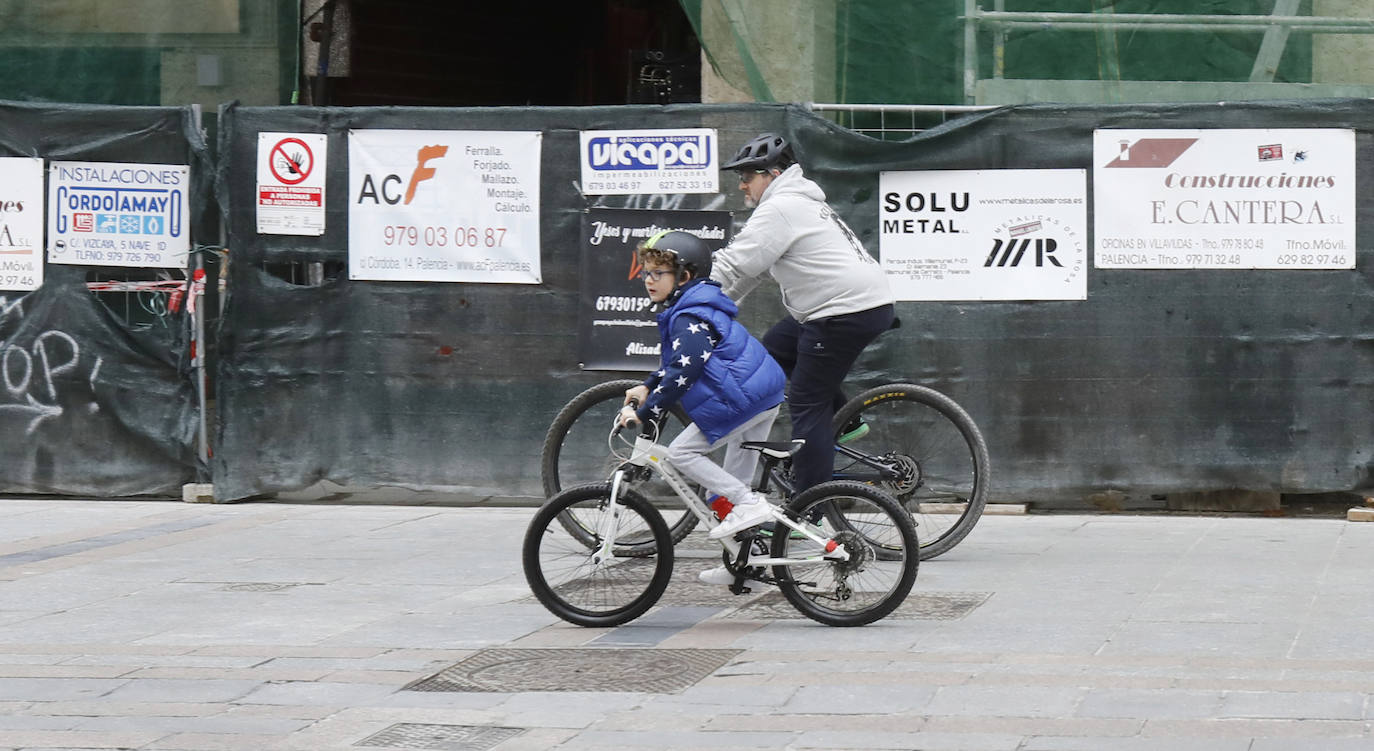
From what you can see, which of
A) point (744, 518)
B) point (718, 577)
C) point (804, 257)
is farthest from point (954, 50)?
point (744, 518)

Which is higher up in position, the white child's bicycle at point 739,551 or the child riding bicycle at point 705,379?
the child riding bicycle at point 705,379

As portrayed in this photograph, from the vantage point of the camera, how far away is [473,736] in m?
5.64

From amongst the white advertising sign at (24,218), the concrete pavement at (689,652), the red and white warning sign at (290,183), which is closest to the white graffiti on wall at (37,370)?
the white advertising sign at (24,218)

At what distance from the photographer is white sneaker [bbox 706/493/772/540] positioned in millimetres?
7160

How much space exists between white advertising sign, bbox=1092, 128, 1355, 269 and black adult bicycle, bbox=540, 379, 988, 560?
1.81 m

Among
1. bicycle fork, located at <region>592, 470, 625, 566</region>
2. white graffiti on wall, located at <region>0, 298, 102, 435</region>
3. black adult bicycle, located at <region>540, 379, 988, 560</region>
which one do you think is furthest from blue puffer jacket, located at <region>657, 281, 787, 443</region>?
white graffiti on wall, located at <region>0, 298, 102, 435</region>

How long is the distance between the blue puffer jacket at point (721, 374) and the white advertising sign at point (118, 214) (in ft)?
14.6

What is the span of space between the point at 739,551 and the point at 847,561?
1.50 ft

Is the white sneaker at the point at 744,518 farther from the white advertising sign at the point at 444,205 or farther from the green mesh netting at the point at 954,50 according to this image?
the green mesh netting at the point at 954,50

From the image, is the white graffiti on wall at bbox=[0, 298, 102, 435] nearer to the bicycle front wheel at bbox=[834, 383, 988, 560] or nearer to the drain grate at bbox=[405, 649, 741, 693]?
the bicycle front wheel at bbox=[834, 383, 988, 560]

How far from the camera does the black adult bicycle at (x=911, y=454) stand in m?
8.38

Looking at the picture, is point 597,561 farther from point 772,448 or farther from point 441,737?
point 441,737

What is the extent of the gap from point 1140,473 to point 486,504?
366 cm

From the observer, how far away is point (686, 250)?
7.38 meters
